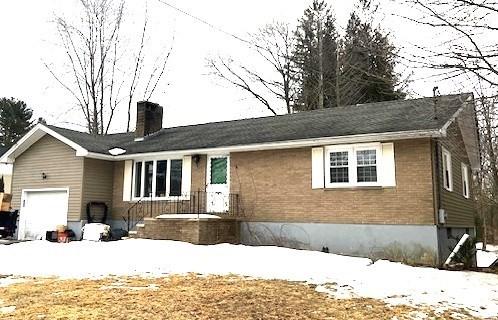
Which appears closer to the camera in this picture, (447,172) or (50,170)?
(447,172)

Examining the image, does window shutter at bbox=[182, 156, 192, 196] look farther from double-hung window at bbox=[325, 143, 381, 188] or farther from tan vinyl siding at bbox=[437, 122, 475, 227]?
tan vinyl siding at bbox=[437, 122, 475, 227]

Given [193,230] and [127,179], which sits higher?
[127,179]

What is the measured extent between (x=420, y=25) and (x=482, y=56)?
107 centimetres

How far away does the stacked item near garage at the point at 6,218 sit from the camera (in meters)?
17.1

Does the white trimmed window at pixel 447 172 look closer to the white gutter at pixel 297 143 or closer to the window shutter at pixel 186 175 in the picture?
the white gutter at pixel 297 143

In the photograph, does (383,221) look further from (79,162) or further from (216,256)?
(79,162)

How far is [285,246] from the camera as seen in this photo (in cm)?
1354

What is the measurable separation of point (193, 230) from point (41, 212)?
834cm

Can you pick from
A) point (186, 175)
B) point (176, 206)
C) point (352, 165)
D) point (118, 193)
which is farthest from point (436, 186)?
point (118, 193)

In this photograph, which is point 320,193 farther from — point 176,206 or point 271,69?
point 271,69

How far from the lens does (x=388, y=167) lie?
1225 centimetres

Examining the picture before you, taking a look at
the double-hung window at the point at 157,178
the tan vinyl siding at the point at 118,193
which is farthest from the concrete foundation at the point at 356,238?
the tan vinyl siding at the point at 118,193

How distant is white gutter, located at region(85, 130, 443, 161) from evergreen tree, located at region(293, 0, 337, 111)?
46.0 ft

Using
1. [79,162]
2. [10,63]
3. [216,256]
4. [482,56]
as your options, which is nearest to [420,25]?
[482,56]
